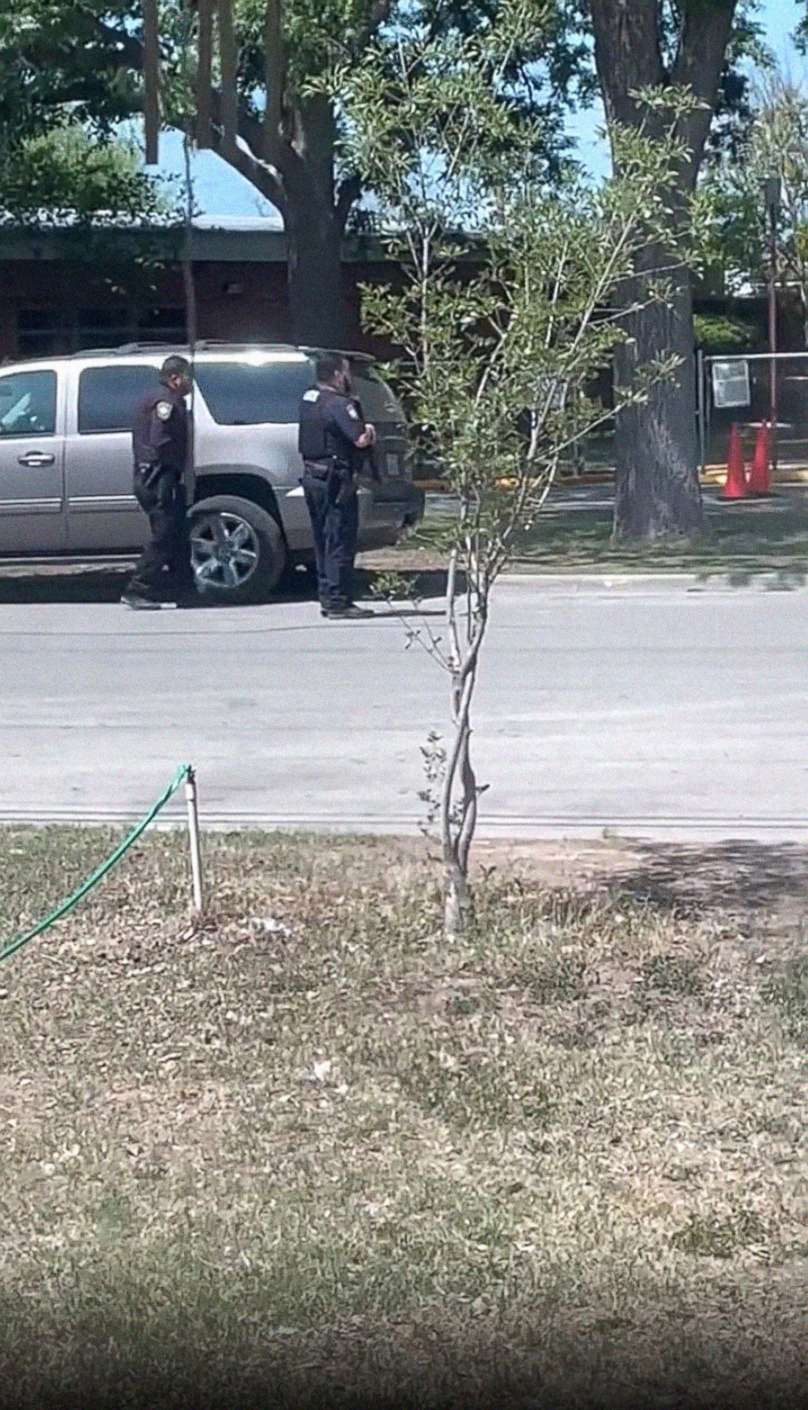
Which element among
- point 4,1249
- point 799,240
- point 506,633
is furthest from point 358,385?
point 799,240

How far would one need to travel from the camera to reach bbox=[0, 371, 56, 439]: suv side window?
55.2ft

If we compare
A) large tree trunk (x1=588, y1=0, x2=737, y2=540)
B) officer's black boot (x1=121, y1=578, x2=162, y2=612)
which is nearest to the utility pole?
large tree trunk (x1=588, y1=0, x2=737, y2=540)

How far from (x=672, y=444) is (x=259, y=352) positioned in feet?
14.0

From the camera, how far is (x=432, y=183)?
7.04m

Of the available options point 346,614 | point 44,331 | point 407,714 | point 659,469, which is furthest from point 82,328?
point 407,714

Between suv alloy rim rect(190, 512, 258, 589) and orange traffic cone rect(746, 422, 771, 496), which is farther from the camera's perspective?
orange traffic cone rect(746, 422, 771, 496)

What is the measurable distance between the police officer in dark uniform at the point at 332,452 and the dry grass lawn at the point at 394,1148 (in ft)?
24.2

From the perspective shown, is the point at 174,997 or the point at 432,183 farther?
the point at 432,183

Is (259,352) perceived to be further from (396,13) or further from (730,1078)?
(730,1078)

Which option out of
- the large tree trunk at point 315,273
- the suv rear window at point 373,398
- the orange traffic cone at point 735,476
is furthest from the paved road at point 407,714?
the large tree trunk at point 315,273

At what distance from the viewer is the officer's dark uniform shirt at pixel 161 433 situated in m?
15.8

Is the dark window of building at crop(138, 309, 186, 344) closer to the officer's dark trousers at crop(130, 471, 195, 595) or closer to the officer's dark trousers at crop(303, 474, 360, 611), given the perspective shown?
the officer's dark trousers at crop(130, 471, 195, 595)

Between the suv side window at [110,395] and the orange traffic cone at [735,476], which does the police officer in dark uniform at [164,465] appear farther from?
the orange traffic cone at [735,476]

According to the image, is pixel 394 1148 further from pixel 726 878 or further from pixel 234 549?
pixel 234 549
